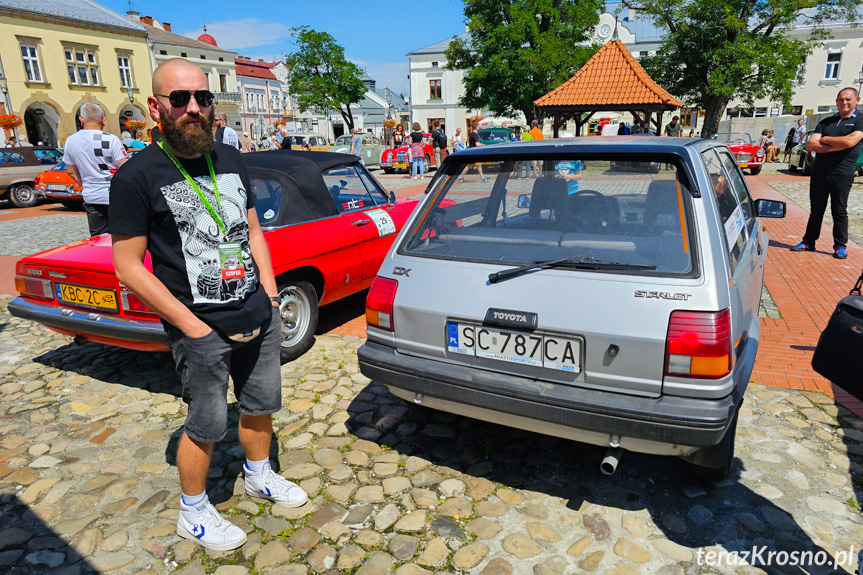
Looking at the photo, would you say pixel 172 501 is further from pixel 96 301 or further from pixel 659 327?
pixel 659 327

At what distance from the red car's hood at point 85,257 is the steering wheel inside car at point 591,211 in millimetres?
2675

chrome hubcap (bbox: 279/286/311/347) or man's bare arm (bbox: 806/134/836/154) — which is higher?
man's bare arm (bbox: 806/134/836/154)

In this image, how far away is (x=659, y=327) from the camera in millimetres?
2295

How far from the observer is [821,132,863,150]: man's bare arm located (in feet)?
21.9

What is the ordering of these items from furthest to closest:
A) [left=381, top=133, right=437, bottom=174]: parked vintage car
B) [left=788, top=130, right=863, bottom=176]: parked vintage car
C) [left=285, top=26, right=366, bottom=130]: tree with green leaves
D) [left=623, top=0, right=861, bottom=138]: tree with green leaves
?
[left=285, top=26, right=366, bottom=130]: tree with green leaves < [left=623, top=0, right=861, bottom=138]: tree with green leaves < [left=381, top=133, right=437, bottom=174]: parked vintage car < [left=788, top=130, right=863, bottom=176]: parked vintage car

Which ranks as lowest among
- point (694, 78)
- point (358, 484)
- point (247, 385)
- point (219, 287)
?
point (358, 484)

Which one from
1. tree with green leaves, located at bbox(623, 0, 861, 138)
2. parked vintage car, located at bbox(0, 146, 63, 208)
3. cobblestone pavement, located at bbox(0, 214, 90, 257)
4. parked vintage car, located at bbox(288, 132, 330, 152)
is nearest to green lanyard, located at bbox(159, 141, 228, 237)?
cobblestone pavement, located at bbox(0, 214, 90, 257)

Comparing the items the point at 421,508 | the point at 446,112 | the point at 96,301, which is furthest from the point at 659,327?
the point at 446,112

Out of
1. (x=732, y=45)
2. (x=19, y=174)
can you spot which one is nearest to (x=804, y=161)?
(x=732, y=45)

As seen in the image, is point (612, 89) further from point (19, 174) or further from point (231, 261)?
point (19, 174)

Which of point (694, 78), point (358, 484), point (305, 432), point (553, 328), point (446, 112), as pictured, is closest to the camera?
point (553, 328)

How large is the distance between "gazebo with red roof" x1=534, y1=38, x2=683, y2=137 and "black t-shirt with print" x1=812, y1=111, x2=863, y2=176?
8176 millimetres

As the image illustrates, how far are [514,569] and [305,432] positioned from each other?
167cm

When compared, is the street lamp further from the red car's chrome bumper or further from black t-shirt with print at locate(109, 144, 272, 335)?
black t-shirt with print at locate(109, 144, 272, 335)
